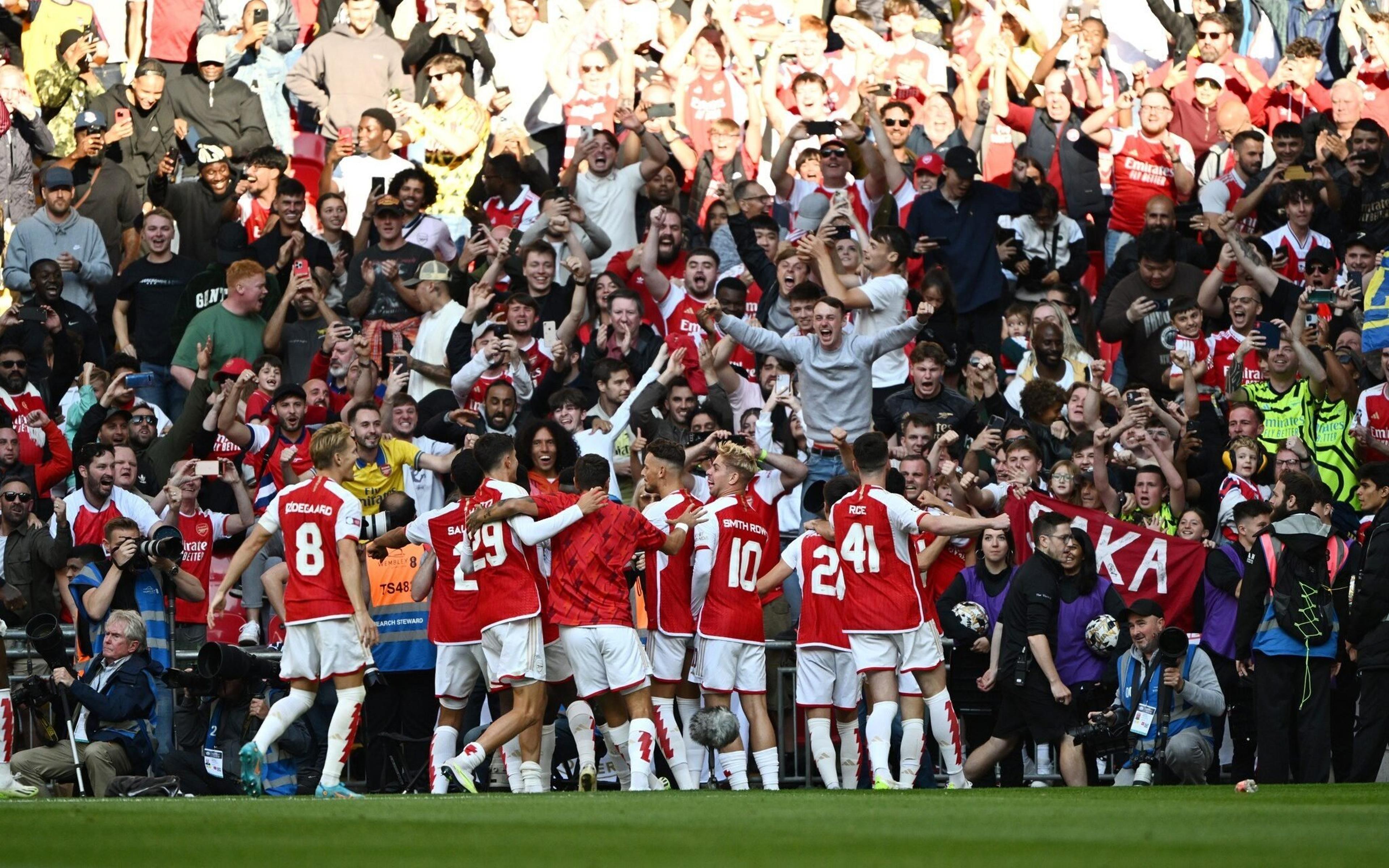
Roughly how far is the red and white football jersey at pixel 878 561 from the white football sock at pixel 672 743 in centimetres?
127

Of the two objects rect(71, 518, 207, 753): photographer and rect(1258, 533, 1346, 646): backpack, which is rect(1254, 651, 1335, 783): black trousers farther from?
rect(71, 518, 207, 753): photographer

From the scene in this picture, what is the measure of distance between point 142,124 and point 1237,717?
1167cm

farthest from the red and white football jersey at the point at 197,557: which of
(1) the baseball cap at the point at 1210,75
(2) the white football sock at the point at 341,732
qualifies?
(1) the baseball cap at the point at 1210,75

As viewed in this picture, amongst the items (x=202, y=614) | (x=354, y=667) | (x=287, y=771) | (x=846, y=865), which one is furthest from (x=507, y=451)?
(x=846, y=865)

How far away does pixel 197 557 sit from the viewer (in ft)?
50.2

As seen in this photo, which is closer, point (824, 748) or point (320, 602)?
point (320, 602)

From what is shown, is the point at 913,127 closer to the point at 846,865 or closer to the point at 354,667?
the point at 354,667

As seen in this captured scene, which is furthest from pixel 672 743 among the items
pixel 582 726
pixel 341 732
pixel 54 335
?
pixel 54 335

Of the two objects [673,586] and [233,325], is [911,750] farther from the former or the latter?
[233,325]

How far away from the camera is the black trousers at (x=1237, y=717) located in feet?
45.5

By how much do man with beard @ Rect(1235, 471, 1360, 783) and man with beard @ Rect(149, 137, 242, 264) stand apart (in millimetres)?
10139

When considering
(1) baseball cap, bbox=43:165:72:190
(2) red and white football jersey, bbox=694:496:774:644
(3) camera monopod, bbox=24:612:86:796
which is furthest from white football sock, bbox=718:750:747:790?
(1) baseball cap, bbox=43:165:72:190

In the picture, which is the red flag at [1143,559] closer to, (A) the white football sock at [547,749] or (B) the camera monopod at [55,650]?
(A) the white football sock at [547,749]

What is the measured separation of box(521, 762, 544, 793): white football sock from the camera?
12922 mm
